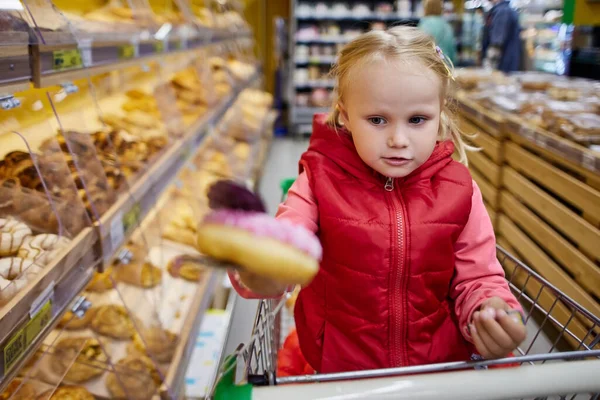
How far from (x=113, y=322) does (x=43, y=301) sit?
73 cm

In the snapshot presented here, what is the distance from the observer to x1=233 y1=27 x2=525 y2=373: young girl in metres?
1.04

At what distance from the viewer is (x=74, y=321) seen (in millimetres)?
1826

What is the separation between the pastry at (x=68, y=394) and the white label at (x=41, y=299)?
1.18 ft

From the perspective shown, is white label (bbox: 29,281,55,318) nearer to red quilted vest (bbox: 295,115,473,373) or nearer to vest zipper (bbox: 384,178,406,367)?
red quilted vest (bbox: 295,115,473,373)

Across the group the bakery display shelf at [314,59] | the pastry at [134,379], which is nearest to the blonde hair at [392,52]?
the pastry at [134,379]

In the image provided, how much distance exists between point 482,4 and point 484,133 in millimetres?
4687

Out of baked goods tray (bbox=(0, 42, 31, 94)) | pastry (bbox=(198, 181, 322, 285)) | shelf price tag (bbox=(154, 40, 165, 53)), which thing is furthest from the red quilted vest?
shelf price tag (bbox=(154, 40, 165, 53))

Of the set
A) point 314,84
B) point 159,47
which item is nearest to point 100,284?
point 159,47

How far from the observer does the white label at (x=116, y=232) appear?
5.48 feet

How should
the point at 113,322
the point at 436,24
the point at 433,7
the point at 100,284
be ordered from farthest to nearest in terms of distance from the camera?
1. the point at 436,24
2. the point at 433,7
3. the point at 100,284
4. the point at 113,322

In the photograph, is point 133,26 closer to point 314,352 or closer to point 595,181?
point 314,352

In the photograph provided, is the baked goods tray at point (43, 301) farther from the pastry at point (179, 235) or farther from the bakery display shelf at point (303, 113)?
the bakery display shelf at point (303, 113)

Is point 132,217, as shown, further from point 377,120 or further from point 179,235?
point 377,120

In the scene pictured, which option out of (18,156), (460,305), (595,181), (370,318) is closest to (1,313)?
(18,156)
